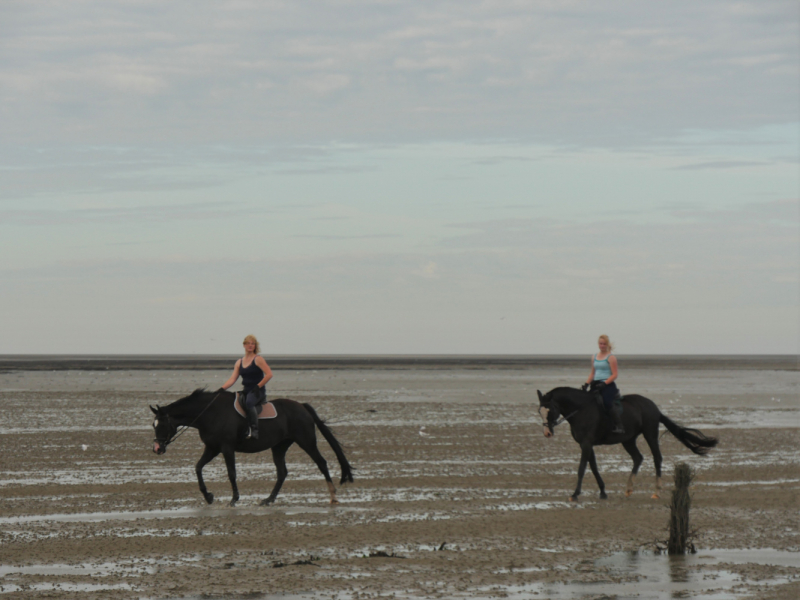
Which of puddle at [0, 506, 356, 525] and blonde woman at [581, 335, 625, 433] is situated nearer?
puddle at [0, 506, 356, 525]

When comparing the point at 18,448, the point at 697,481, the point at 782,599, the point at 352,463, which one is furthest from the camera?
the point at 18,448

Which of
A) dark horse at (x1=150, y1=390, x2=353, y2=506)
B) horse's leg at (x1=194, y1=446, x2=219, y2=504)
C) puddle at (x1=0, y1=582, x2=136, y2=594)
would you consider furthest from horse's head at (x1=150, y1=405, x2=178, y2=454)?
puddle at (x1=0, y1=582, x2=136, y2=594)

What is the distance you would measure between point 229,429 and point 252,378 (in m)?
0.78

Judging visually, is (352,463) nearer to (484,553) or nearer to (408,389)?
(484,553)

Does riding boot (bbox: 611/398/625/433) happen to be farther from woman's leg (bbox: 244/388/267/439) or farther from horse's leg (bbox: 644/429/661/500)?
woman's leg (bbox: 244/388/267/439)

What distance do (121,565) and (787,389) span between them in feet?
145

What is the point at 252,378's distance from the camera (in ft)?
44.1

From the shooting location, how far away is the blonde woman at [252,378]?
13.3m

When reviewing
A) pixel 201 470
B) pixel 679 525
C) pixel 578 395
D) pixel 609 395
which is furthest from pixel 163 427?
pixel 679 525

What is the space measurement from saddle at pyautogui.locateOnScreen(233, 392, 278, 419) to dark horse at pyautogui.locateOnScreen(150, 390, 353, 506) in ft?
0.18

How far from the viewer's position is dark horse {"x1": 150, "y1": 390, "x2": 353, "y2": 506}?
13.1m

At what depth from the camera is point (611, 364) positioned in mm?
14055

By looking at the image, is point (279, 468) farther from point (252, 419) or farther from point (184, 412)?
point (184, 412)

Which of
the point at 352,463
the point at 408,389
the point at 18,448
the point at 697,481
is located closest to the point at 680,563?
the point at 697,481
